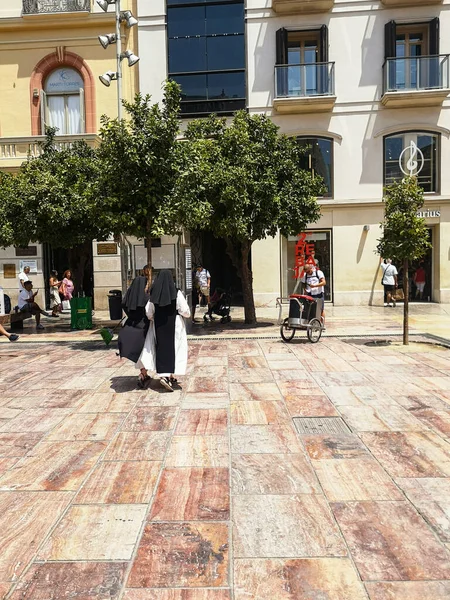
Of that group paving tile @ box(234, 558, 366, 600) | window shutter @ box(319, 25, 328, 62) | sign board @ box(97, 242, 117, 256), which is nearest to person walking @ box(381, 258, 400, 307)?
window shutter @ box(319, 25, 328, 62)

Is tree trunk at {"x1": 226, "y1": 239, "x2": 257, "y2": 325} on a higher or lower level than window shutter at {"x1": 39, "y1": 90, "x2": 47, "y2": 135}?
lower

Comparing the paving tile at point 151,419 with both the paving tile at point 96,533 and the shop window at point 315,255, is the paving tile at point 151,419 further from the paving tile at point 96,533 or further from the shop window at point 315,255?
the shop window at point 315,255

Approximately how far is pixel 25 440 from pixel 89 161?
11.2m

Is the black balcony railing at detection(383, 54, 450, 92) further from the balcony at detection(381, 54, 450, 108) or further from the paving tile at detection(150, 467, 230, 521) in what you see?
the paving tile at detection(150, 467, 230, 521)

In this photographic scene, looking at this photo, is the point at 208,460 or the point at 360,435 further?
the point at 360,435

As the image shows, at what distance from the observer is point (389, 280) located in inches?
789

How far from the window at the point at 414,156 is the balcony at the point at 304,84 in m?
2.85

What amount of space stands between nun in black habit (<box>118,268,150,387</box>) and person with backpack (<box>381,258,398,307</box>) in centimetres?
1444

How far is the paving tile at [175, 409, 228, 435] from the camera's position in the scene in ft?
18.3

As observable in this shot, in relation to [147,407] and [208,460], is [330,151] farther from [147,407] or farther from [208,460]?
[208,460]

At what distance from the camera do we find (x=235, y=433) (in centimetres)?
550

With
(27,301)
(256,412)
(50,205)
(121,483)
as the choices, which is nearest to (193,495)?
(121,483)

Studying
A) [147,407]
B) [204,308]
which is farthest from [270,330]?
[147,407]

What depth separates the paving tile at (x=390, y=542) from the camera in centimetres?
301
